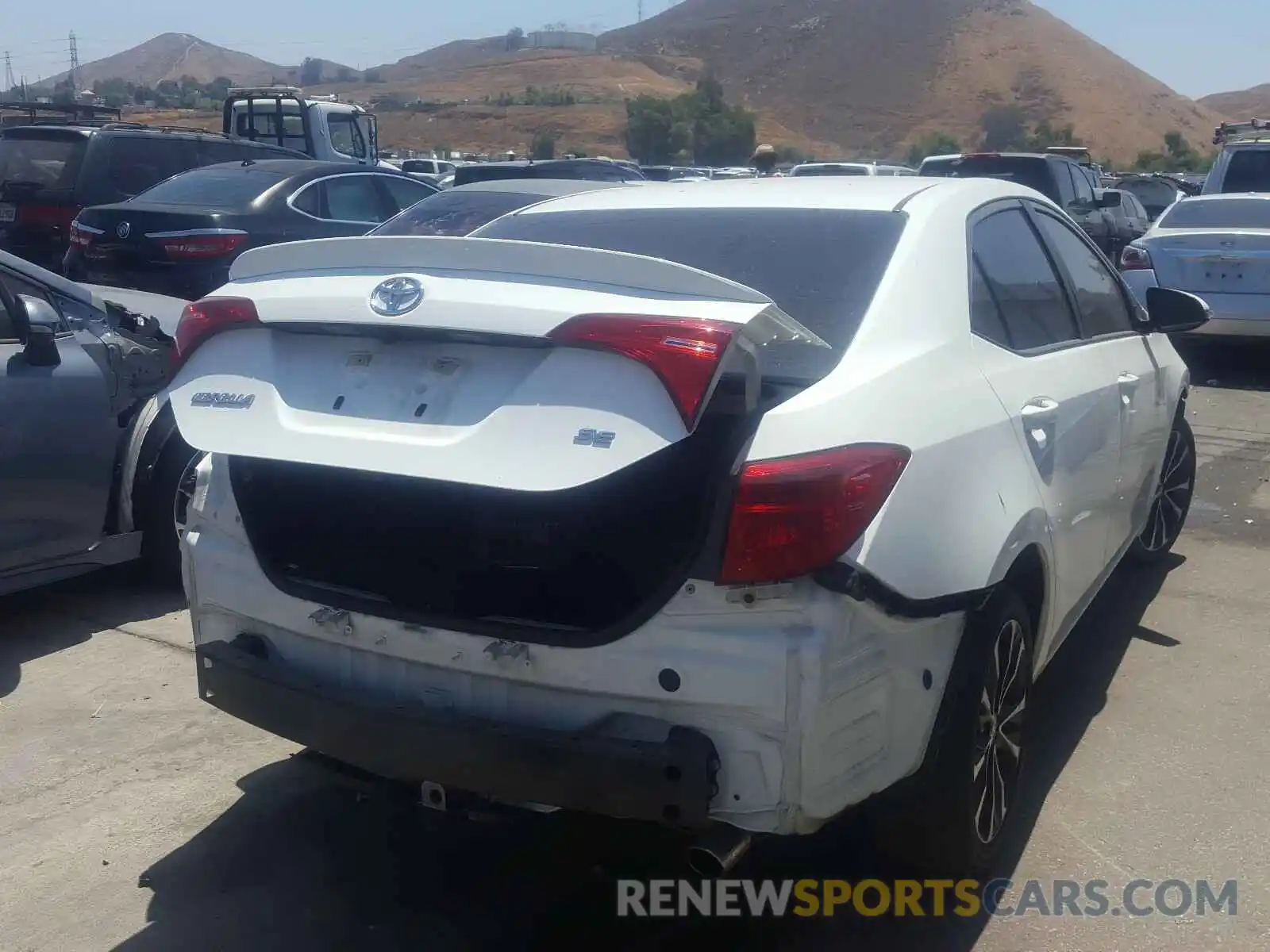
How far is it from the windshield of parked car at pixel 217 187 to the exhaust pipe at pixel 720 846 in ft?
29.3

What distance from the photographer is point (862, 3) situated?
362 feet

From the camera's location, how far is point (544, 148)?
58.6 m

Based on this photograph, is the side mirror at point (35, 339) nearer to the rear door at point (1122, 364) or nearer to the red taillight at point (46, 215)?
the rear door at point (1122, 364)

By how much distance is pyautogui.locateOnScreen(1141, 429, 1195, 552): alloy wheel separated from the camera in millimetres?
5785

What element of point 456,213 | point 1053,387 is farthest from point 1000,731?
point 456,213

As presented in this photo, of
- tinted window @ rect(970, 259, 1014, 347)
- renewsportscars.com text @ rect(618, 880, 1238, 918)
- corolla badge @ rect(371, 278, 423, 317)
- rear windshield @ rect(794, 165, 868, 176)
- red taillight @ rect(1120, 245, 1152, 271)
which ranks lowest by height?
renewsportscars.com text @ rect(618, 880, 1238, 918)

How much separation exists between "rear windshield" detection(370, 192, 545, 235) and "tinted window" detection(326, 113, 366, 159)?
420 inches

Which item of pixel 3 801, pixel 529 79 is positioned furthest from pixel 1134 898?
pixel 529 79

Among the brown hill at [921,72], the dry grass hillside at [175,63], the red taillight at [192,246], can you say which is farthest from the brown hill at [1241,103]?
the red taillight at [192,246]

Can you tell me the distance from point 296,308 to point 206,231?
25.2 feet

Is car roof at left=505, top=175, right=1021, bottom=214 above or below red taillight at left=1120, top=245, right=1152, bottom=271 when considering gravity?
above

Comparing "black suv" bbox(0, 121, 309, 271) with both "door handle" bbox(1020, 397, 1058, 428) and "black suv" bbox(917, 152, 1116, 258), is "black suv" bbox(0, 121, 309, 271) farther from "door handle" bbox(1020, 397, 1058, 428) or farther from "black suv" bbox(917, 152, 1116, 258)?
"door handle" bbox(1020, 397, 1058, 428)

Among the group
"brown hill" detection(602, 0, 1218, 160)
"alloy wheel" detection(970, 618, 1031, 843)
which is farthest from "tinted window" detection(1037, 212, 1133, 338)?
"brown hill" detection(602, 0, 1218, 160)

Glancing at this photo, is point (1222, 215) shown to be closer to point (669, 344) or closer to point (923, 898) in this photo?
point (923, 898)
